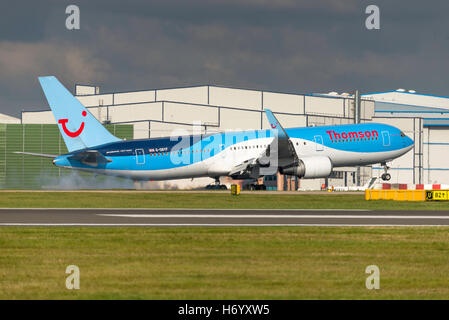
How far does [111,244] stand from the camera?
22359 millimetres

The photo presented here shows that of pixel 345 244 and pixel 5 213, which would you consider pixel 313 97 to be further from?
pixel 345 244

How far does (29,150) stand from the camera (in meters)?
106

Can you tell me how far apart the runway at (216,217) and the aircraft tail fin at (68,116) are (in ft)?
74.0

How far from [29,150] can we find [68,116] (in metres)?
47.5

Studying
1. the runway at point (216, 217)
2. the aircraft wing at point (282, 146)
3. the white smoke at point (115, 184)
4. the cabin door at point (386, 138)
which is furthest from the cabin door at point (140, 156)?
the cabin door at point (386, 138)

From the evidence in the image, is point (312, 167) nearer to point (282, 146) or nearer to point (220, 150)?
point (282, 146)

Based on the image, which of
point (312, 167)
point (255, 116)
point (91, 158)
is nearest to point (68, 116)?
point (91, 158)

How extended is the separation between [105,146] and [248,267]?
147 feet

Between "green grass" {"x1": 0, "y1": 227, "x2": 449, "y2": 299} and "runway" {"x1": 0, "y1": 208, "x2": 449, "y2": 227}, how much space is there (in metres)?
2.86

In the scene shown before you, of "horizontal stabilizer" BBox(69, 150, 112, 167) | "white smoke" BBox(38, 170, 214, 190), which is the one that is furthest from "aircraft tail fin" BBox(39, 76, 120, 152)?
"white smoke" BBox(38, 170, 214, 190)

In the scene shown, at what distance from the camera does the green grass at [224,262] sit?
14703mm

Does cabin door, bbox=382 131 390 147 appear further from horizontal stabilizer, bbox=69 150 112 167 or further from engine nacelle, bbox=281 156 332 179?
horizontal stabilizer, bbox=69 150 112 167

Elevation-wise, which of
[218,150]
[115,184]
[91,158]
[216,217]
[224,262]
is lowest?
[224,262]
